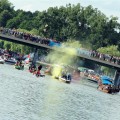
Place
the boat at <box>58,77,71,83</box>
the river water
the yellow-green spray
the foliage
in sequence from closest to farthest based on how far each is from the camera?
1. the river water
2. the boat at <box>58,77,71,83</box>
3. the yellow-green spray
4. the foliage

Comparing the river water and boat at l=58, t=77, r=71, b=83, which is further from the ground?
boat at l=58, t=77, r=71, b=83

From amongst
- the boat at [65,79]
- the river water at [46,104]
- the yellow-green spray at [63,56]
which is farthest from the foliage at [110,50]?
the river water at [46,104]

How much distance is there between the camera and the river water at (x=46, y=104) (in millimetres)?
56778

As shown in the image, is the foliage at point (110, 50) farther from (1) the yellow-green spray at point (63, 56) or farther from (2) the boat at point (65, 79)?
(2) the boat at point (65, 79)

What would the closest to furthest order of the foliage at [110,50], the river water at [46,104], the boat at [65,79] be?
the river water at [46,104] < the boat at [65,79] < the foliage at [110,50]

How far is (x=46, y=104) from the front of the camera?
65438mm

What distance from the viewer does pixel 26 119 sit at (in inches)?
2072

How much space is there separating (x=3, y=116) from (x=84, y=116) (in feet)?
40.7

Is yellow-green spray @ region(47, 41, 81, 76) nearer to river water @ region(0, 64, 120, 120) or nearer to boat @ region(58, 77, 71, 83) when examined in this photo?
boat @ region(58, 77, 71, 83)

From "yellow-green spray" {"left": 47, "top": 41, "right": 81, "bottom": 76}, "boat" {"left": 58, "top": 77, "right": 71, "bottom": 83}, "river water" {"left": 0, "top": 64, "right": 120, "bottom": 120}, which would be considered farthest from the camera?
"yellow-green spray" {"left": 47, "top": 41, "right": 81, "bottom": 76}

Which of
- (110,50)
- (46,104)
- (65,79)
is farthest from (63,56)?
(46,104)

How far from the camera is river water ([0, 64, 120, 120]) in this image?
56.8m

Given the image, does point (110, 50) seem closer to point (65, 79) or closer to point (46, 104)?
point (65, 79)

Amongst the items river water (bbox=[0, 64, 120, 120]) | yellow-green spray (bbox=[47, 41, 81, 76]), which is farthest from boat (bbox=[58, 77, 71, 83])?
river water (bbox=[0, 64, 120, 120])
